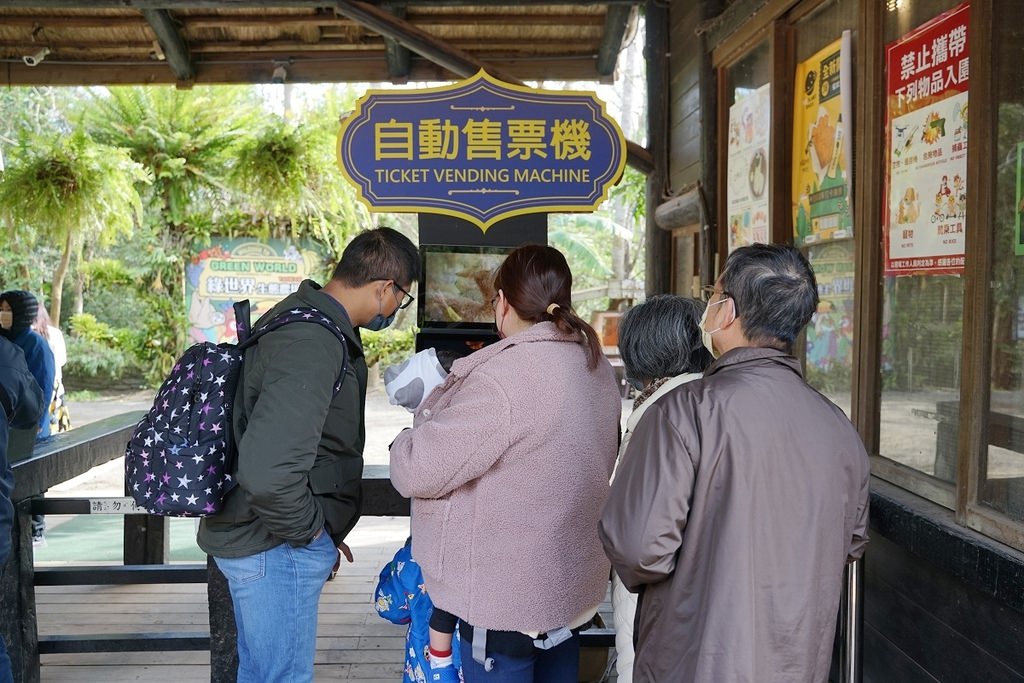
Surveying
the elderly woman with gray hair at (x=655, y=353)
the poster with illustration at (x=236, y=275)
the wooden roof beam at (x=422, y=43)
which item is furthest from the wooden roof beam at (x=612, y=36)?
the poster with illustration at (x=236, y=275)

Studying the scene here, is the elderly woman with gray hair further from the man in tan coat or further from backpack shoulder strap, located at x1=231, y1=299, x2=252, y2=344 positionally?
backpack shoulder strap, located at x1=231, y1=299, x2=252, y2=344

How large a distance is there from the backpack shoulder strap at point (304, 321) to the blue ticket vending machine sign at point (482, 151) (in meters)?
1.41

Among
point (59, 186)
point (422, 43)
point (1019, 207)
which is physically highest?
point (422, 43)

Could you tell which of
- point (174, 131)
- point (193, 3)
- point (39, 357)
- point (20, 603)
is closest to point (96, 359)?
point (174, 131)

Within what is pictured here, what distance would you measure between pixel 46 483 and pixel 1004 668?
2.97 metres

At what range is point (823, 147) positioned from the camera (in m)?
3.10

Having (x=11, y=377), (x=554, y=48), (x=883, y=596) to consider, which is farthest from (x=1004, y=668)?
(x=554, y=48)

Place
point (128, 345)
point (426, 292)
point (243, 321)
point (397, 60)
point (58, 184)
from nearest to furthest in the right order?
point (243, 321) → point (426, 292) → point (397, 60) → point (58, 184) → point (128, 345)

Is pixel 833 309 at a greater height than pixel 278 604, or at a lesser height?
greater

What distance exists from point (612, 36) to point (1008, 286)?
394cm

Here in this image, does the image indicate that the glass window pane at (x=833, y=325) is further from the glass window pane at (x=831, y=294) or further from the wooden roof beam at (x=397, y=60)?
the wooden roof beam at (x=397, y=60)

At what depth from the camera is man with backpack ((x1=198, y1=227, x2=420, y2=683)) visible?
6.27 feet

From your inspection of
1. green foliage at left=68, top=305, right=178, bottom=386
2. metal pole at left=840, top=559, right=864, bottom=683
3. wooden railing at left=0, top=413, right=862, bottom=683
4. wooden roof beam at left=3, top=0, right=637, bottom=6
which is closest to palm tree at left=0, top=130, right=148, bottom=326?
wooden roof beam at left=3, top=0, right=637, bottom=6

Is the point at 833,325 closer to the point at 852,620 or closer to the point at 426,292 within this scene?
the point at 852,620
